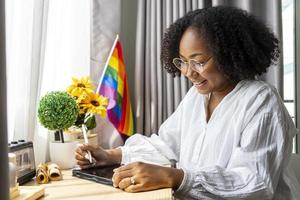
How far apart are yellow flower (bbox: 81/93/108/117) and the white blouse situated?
0.56ft

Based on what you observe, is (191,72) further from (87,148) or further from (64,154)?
(64,154)

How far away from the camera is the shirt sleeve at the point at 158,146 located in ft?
4.19

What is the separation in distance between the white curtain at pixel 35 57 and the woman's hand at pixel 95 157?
0.22 m

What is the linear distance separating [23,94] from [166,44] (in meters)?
0.56

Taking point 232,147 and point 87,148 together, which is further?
point 87,148

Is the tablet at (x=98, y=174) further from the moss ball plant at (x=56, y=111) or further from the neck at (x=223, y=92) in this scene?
the neck at (x=223, y=92)

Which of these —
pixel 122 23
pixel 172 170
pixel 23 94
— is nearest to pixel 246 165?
pixel 172 170

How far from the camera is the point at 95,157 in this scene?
121 cm

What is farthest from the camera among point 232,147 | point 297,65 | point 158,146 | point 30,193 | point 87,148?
point 297,65

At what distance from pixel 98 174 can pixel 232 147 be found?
42cm

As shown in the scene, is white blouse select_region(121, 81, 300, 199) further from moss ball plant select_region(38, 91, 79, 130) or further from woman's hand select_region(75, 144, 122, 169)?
moss ball plant select_region(38, 91, 79, 130)

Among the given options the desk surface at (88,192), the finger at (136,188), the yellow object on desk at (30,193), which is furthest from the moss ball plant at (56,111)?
the finger at (136,188)

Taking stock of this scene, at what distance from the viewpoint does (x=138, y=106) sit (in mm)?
1881

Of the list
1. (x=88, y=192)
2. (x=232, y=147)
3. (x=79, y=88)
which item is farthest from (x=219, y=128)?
(x=79, y=88)
